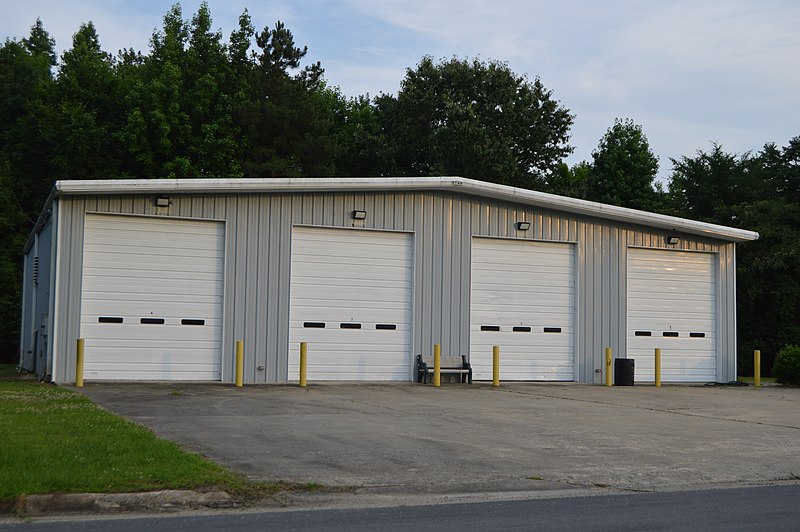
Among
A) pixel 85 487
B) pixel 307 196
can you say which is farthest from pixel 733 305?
pixel 85 487

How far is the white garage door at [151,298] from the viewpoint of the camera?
1995 cm

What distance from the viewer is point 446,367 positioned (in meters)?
22.4

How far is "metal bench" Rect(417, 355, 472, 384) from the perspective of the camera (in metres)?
22.2

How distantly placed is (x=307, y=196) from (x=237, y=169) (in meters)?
23.7

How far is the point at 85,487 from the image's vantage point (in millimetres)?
7871

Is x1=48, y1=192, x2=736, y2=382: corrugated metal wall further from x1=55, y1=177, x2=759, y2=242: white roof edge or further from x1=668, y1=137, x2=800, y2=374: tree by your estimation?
x1=668, y1=137, x2=800, y2=374: tree

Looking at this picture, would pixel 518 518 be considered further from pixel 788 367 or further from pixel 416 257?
pixel 788 367

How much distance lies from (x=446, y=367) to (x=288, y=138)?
2797cm

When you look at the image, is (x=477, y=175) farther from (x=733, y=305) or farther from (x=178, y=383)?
(x=178, y=383)

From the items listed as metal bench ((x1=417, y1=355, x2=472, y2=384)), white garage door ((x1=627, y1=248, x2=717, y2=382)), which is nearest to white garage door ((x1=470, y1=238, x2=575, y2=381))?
metal bench ((x1=417, y1=355, x2=472, y2=384))

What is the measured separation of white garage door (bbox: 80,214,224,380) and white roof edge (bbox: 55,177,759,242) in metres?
0.94

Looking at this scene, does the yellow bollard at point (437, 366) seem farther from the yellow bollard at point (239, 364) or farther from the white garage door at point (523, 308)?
the yellow bollard at point (239, 364)

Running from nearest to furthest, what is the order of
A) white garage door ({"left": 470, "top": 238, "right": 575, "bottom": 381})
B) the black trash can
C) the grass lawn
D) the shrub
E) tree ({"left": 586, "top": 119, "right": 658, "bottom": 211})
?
the grass lawn < white garage door ({"left": 470, "top": 238, "right": 575, "bottom": 381}) < the black trash can < the shrub < tree ({"left": 586, "top": 119, "right": 658, "bottom": 211})

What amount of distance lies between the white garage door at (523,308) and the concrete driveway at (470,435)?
11.8 feet
